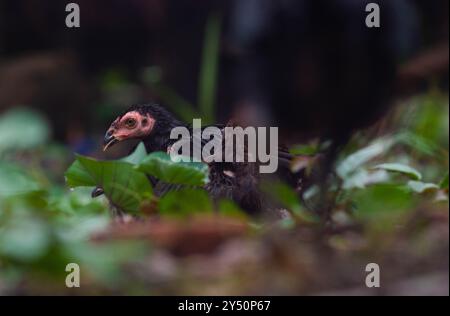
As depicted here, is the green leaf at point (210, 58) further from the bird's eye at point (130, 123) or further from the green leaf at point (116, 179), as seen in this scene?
the green leaf at point (116, 179)

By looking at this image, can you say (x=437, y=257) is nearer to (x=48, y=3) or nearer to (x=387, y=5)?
(x=387, y=5)

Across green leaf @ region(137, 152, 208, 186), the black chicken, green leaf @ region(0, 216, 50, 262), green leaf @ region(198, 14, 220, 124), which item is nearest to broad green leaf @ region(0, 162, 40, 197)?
the black chicken

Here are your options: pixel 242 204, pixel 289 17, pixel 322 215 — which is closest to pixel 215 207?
pixel 242 204

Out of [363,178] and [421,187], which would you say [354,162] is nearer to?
[363,178]

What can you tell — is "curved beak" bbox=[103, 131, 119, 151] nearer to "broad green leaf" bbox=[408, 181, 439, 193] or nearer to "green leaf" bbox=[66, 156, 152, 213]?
"green leaf" bbox=[66, 156, 152, 213]

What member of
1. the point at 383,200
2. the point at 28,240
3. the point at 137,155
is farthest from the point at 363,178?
the point at 28,240

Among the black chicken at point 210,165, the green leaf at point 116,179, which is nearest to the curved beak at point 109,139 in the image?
the black chicken at point 210,165
